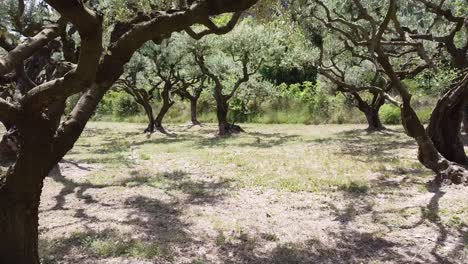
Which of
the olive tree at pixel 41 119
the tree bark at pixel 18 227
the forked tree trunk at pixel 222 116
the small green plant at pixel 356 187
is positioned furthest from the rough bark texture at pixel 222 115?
the tree bark at pixel 18 227

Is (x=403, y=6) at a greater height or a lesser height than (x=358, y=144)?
greater

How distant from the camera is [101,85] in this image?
15.9 feet

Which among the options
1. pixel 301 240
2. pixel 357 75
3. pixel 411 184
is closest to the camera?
pixel 301 240

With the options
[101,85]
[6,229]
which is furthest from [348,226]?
[6,229]

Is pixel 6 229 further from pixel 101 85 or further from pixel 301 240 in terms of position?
pixel 301 240

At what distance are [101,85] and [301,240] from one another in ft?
10.3

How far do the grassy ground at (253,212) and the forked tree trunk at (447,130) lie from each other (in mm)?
691

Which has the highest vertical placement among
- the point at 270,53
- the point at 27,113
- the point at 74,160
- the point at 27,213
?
the point at 270,53

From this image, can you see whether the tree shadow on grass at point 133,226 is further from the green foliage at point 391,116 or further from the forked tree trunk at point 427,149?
the green foliage at point 391,116

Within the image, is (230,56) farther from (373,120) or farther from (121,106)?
(121,106)

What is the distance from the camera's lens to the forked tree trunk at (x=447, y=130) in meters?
9.25

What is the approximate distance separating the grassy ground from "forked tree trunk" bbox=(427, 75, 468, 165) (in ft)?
2.27

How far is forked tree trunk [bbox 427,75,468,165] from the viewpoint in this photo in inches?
364

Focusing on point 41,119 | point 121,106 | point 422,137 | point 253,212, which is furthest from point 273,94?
point 41,119
